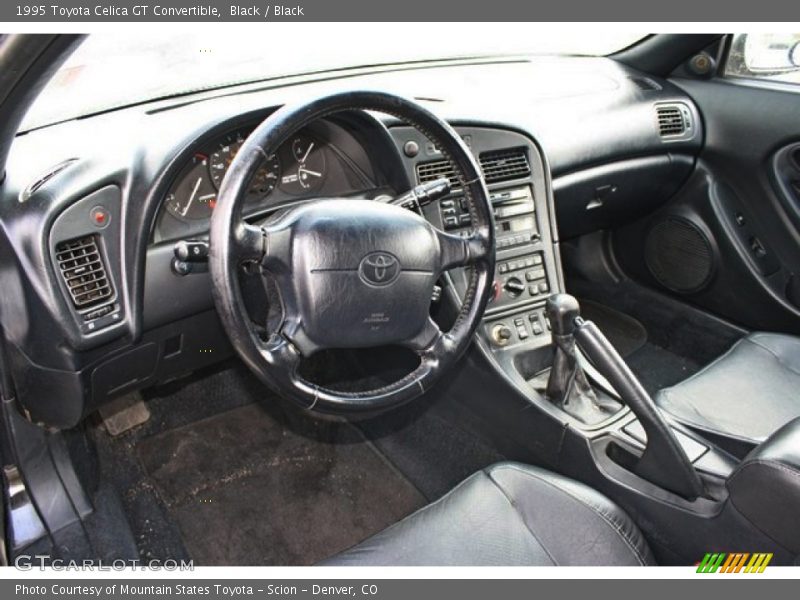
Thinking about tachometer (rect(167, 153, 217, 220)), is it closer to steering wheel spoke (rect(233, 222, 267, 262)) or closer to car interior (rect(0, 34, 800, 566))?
car interior (rect(0, 34, 800, 566))

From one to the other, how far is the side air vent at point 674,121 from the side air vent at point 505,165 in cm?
83

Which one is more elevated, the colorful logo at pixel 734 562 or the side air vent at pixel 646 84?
the side air vent at pixel 646 84

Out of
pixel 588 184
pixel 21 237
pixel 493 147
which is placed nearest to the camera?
pixel 21 237

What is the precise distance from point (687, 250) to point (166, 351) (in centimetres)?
204

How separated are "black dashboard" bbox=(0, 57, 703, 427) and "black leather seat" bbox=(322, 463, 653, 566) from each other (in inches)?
20.1

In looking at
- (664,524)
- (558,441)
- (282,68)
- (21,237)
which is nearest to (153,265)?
(21,237)

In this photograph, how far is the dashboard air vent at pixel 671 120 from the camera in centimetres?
272

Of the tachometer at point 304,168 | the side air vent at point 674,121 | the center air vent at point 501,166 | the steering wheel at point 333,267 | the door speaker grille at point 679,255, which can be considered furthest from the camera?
A: the door speaker grille at point 679,255

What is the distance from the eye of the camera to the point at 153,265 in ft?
5.31

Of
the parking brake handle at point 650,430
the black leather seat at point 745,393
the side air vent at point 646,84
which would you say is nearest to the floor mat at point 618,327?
the black leather seat at point 745,393

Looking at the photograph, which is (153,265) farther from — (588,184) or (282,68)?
(588,184)

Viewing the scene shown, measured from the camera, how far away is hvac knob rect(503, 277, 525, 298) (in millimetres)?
2104

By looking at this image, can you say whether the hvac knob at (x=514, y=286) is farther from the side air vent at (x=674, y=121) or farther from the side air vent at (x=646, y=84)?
the side air vent at (x=646, y=84)

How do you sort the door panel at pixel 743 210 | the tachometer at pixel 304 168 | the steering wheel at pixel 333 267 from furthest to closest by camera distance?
the door panel at pixel 743 210 < the tachometer at pixel 304 168 < the steering wheel at pixel 333 267
